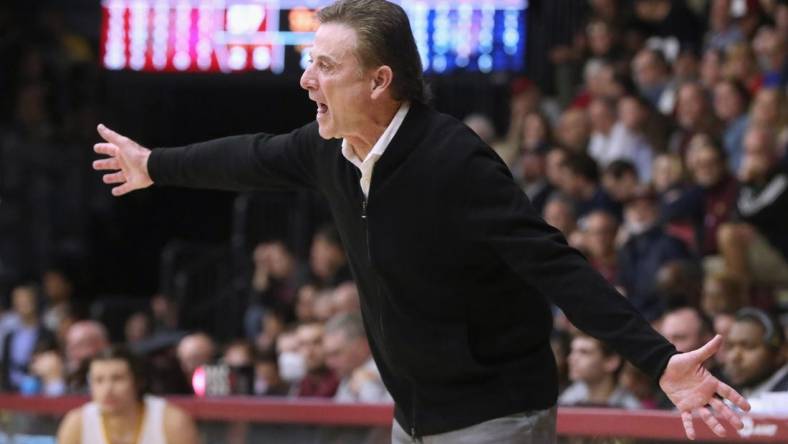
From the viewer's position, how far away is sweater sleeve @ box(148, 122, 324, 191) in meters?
4.17

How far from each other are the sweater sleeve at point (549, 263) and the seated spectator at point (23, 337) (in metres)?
8.23

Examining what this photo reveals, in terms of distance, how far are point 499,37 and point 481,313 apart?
8536mm

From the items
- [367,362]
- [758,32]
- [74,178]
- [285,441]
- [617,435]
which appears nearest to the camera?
[617,435]

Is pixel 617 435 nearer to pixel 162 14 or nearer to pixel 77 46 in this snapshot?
pixel 162 14

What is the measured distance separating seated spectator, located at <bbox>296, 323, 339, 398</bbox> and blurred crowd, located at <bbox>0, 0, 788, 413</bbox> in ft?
0.04

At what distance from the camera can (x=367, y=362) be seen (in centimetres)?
831

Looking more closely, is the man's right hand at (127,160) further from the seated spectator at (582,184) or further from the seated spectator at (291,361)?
the seated spectator at (582,184)

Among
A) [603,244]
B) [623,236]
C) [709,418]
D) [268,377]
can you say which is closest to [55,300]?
[268,377]

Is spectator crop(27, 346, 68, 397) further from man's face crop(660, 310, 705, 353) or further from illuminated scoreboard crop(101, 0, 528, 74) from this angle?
man's face crop(660, 310, 705, 353)

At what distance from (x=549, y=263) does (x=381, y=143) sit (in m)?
0.53

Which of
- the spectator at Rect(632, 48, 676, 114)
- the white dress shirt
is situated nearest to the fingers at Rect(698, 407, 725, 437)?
the white dress shirt

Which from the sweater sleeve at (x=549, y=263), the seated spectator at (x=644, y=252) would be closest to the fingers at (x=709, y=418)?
the sweater sleeve at (x=549, y=263)

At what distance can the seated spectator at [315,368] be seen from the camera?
843 cm

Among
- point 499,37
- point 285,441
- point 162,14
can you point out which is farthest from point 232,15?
point 285,441
